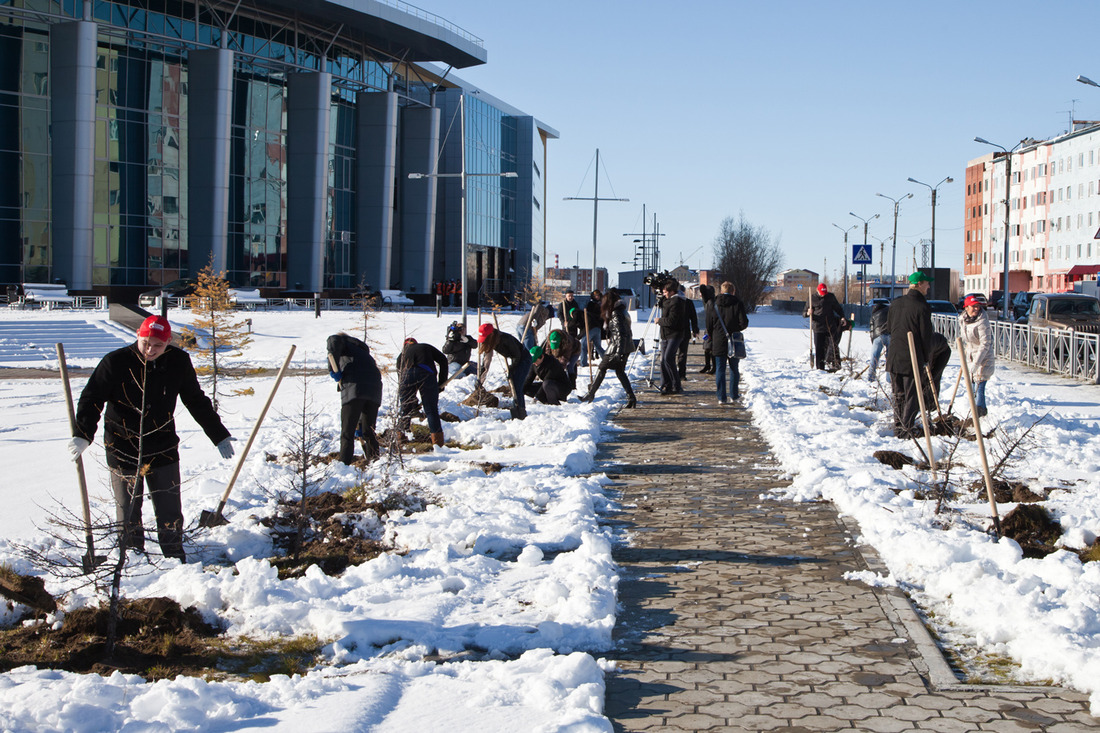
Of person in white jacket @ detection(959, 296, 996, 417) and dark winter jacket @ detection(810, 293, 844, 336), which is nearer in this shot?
person in white jacket @ detection(959, 296, 996, 417)

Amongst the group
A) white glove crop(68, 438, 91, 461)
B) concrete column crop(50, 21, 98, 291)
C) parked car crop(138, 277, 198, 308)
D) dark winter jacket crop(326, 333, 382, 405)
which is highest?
concrete column crop(50, 21, 98, 291)

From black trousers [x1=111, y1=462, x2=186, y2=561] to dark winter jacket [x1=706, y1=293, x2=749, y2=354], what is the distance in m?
9.51

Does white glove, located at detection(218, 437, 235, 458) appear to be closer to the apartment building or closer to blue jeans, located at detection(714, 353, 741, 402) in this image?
blue jeans, located at detection(714, 353, 741, 402)

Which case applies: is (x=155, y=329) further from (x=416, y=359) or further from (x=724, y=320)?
(x=724, y=320)

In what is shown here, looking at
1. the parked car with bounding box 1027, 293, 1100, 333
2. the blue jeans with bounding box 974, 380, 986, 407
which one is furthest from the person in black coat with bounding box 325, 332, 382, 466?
the parked car with bounding box 1027, 293, 1100, 333

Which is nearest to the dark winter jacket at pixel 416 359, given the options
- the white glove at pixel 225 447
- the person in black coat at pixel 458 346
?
the person in black coat at pixel 458 346

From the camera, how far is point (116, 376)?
6.26 metres

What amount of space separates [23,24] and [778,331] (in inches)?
1274

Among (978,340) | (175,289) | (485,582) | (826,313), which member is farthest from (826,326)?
(175,289)

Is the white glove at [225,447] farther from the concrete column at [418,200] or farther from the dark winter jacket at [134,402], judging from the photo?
the concrete column at [418,200]

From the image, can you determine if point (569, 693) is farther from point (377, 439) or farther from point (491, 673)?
point (377, 439)

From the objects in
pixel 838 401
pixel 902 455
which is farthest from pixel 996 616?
pixel 838 401

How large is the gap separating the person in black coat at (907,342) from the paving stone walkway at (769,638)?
2927 mm

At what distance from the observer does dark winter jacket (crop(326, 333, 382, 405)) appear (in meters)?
9.22
